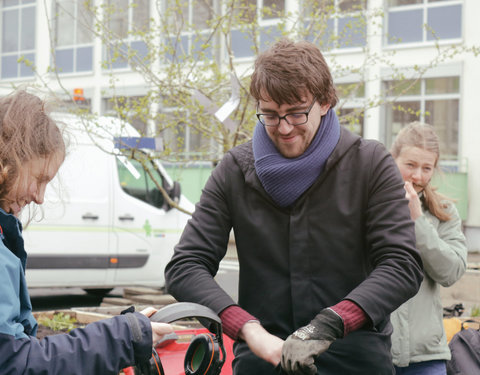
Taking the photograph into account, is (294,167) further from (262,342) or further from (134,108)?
(134,108)

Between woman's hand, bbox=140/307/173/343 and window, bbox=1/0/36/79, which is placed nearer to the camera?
woman's hand, bbox=140/307/173/343

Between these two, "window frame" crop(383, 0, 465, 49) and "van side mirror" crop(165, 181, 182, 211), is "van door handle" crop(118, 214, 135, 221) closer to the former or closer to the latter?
"van side mirror" crop(165, 181, 182, 211)

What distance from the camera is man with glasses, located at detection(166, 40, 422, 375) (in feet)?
6.83

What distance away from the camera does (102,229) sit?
8.26 m

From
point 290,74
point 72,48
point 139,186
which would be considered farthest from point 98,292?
point 72,48

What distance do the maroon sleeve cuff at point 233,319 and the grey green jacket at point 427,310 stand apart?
3.28 feet

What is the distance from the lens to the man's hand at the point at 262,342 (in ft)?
6.39

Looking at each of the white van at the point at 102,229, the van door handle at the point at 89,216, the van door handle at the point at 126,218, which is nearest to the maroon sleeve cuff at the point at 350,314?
the white van at the point at 102,229

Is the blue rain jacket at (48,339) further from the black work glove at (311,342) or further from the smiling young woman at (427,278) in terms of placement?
the smiling young woman at (427,278)

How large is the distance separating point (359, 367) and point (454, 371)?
160 centimetres

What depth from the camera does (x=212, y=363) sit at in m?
1.95

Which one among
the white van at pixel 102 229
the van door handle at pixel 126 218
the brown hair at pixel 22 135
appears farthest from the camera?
the van door handle at pixel 126 218

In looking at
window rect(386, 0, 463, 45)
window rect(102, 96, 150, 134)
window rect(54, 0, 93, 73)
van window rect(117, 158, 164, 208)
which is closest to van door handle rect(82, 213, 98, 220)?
van window rect(117, 158, 164, 208)

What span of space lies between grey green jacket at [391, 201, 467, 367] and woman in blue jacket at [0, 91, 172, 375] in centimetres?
128
